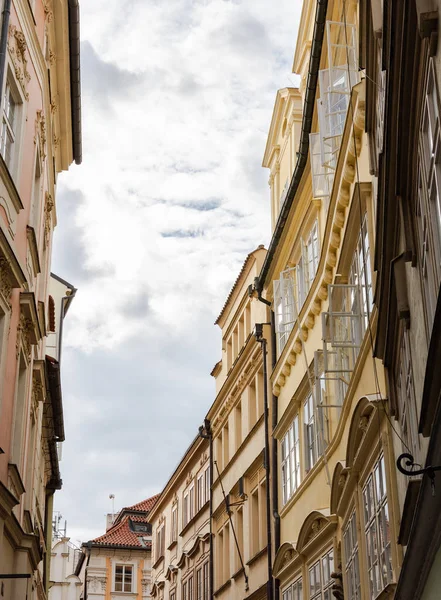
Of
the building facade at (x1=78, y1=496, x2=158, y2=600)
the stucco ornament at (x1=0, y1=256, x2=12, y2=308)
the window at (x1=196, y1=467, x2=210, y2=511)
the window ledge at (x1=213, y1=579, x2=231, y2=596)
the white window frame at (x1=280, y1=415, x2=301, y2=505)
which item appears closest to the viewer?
the stucco ornament at (x1=0, y1=256, x2=12, y2=308)

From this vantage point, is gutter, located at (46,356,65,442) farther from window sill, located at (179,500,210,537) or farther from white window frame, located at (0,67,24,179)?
window sill, located at (179,500,210,537)

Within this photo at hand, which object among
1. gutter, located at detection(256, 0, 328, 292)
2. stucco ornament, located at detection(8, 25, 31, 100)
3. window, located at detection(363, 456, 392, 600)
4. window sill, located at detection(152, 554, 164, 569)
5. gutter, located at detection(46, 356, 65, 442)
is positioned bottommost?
window, located at detection(363, 456, 392, 600)

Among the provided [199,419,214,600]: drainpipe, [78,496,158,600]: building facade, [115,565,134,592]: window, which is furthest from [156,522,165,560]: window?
[115,565,134,592]: window

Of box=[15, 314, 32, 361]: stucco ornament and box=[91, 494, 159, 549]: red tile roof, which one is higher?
box=[91, 494, 159, 549]: red tile roof

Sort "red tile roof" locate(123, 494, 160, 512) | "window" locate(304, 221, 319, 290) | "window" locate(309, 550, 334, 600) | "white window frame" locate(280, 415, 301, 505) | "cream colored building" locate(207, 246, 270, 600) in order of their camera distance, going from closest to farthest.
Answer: "window" locate(309, 550, 334, 600), "window" locate(304, 221, 319, 290), "white window frame" locate(280, 415, 301, 505), "cream colored building" locate(207, 246, 270, 600), "red tile roof" locate(123, 494, 160, 512)

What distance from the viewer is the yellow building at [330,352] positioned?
1329 cm

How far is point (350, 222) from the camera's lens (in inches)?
591

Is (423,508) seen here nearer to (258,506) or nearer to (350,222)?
(350,222)

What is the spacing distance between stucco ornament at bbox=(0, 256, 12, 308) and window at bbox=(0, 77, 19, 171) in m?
2.00

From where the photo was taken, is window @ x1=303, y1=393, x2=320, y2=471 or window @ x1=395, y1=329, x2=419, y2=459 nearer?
window @ x1=395, y1=329, x2=419, y2=459

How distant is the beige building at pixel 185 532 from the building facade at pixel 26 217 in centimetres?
1278

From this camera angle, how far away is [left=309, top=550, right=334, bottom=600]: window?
16.9 metres

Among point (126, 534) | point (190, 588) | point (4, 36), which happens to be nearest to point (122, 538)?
point (126, 534)

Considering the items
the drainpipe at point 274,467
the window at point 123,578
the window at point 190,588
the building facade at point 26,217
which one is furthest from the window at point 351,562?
the window at point 123,578
